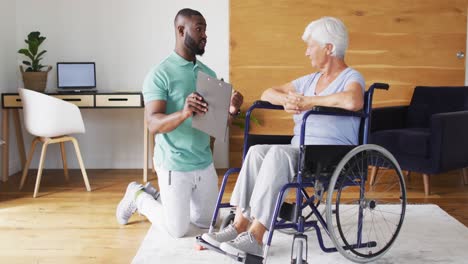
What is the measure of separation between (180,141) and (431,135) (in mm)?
1703

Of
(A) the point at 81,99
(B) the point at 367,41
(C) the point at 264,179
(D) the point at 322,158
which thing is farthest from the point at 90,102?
(D) the point at 322,158

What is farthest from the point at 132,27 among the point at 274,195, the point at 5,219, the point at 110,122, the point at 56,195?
the point at 274,195

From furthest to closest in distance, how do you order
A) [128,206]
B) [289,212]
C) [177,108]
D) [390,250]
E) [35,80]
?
[35,80]
[128,206]
[177,108]
[390,250]
[289,212]

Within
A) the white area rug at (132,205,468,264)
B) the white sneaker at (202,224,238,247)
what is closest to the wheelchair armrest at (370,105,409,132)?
the white area rug at (132,205,468,264)

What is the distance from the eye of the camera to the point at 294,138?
2.74 meters

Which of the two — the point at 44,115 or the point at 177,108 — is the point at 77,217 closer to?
the point at 44,115

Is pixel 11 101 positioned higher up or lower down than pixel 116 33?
lower down

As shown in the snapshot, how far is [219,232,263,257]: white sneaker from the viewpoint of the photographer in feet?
7.95

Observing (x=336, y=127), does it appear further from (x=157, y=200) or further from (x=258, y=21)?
(x=258, y=21)

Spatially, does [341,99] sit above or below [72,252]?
above

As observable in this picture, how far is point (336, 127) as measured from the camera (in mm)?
2619

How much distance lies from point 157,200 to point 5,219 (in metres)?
0.88

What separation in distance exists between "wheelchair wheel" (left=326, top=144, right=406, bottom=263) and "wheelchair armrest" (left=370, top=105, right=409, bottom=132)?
0.51 metres

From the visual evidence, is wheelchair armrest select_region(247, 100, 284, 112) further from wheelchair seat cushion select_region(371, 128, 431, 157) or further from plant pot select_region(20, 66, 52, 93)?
plant pot select_region(20, 66, 52, 93)
